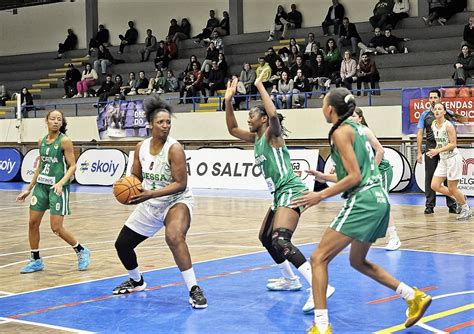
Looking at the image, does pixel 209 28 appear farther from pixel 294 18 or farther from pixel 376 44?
pixel 376 44

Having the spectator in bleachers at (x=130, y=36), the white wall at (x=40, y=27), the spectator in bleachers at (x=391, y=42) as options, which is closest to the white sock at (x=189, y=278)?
the spectator in bleachers at (x=391, y=42)

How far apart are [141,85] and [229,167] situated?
8.43m

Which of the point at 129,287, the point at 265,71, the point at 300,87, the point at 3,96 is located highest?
the point at 265,71

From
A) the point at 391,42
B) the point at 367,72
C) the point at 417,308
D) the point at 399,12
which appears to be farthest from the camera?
the point at 399,12

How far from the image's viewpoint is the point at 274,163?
7.70 metres

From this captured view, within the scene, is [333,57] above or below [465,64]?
above

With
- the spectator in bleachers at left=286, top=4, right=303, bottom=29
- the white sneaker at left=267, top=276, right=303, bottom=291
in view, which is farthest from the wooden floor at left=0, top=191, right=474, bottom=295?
the spectator in bleachers at left=286, top=4, right=303, bottom=29

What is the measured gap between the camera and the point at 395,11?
25.8 m

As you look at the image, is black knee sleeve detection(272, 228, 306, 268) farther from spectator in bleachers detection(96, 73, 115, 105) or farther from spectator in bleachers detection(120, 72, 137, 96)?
spectator in bleachers detection(120, 72, 137, 96)

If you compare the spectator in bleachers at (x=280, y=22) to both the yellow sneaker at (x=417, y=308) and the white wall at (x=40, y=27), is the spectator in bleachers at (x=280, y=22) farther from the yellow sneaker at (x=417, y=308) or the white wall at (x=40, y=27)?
the yellow sneaker at (x=417, y=308)

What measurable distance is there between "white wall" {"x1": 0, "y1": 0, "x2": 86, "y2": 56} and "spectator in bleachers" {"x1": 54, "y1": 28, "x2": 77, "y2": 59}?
12.7 inches

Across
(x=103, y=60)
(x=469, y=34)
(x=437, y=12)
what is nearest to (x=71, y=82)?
(x=103, y=60)

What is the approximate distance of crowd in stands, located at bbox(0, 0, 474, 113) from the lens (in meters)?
22.9

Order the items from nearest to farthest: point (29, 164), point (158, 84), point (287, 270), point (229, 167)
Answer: point (287, 270), point (229, 167), point (29, 164), point (158, 84)
